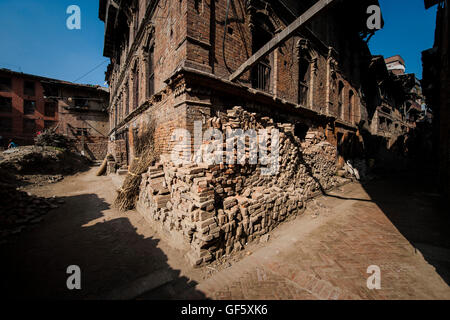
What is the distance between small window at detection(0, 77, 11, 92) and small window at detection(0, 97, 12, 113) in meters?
1.35

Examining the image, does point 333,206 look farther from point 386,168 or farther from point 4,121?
point 4,121

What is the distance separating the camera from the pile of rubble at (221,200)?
3.41m

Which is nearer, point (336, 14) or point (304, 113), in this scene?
point (304, 113)

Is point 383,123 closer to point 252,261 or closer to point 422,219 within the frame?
point 422,219

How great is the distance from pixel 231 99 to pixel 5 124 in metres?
37.0

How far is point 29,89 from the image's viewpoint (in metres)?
25.4

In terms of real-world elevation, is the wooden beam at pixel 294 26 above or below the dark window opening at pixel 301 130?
above

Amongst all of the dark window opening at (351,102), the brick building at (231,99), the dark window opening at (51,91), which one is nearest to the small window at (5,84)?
the dark window opening at (51,91)

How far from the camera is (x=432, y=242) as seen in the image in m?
3.87

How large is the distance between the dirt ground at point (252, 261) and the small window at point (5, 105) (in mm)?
33623

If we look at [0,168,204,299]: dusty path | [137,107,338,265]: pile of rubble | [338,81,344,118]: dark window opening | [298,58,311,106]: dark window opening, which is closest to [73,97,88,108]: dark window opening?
[0,168,204,299]: dusty path

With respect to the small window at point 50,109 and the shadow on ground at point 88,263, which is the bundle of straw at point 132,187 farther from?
the small window at point 50,109

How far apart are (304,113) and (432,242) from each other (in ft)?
23.3
